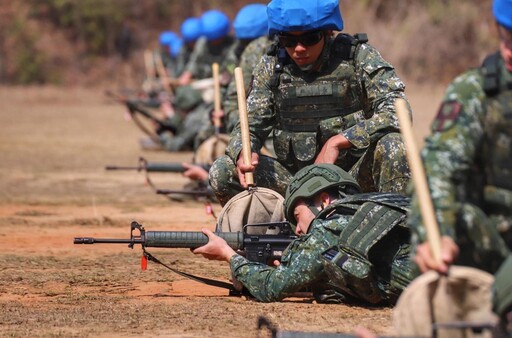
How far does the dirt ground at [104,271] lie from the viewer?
6902 mm

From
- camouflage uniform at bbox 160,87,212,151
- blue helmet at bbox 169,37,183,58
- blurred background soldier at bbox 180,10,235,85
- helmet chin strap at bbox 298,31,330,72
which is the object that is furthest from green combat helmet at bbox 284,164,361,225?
blue helmet at bbox 169,37,183,58

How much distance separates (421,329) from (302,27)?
3.87 metres

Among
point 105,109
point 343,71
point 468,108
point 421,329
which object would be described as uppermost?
point 105,109

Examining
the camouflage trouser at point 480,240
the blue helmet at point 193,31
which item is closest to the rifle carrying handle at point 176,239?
the camouflage trouser at point 480,240

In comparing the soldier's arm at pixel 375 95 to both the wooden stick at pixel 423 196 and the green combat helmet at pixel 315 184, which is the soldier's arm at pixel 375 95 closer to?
the green combat helmet at pixel 315 184

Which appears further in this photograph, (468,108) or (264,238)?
(264,238)

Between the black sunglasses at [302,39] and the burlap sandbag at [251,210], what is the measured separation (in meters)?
1.17

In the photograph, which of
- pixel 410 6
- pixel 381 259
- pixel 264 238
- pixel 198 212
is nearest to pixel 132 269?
pixel 264 238

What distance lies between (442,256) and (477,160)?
72 cm

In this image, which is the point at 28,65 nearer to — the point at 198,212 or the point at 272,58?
the point at 198,212

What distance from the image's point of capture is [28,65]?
48156 mm

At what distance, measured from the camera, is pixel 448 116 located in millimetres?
5547

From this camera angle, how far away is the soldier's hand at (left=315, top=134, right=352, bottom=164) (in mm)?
8711

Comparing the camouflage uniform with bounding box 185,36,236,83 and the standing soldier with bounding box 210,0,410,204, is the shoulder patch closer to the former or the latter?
the standing soldier with bounding box 210,0,410,204
